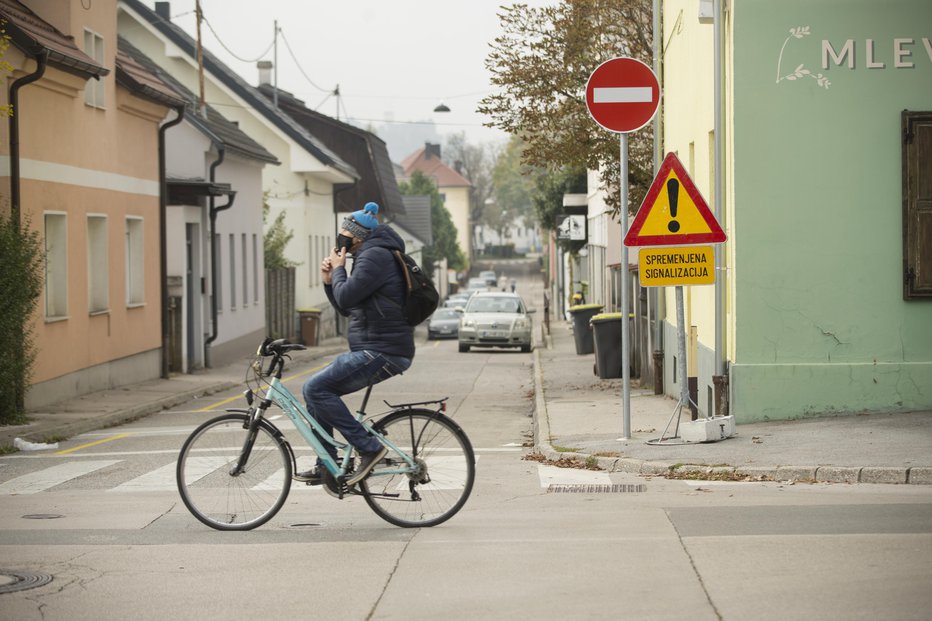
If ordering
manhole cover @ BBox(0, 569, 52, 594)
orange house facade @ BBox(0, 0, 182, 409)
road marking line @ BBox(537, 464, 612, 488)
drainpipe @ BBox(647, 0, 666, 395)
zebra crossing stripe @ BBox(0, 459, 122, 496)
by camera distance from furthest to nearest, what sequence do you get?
1. orange house facade @ BBox(0, 0, 182, 409)
2. drainpipe @ BBox(647, 0, 666, 395)
3. zebra crossing stripe @ BBox(0, 459, 122, 496)
4. road marking line @ BBox(537, 464, 612, 488)
5. manhole cover @ BBox(0, 569, 52, 594)

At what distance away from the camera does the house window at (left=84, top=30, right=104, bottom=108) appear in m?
21.9

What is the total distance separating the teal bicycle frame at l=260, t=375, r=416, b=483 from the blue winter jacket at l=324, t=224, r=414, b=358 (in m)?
0.30

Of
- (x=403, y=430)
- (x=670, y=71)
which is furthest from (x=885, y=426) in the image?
(x=670, y=71)

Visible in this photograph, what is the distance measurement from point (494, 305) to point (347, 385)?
31380mm

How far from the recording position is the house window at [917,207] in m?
12.9

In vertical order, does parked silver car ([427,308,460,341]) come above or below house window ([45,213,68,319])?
below

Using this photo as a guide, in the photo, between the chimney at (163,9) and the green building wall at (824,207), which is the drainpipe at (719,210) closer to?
the green building wall at (824,207)

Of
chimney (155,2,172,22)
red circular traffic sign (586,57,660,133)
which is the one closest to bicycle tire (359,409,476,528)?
red circular traffic sign (586,57,660,133)

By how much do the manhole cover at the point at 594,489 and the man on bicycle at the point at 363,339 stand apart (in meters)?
2.30

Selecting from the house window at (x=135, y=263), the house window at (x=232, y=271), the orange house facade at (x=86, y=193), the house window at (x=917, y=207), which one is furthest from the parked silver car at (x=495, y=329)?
the house window at (x=917, y=207)

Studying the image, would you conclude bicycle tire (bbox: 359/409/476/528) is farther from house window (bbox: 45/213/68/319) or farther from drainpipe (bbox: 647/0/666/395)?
house window (bbox: 45/213/68/319)

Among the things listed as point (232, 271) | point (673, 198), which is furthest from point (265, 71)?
Result: point (673, 198)

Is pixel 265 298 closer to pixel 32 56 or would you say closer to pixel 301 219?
pixel 301 219

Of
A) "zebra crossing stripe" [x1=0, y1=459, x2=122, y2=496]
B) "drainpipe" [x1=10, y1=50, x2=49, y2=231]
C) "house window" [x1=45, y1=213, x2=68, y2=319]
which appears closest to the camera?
"zebra crossing stripe" [x1=0, y1=459, x2=122, y2=496]
